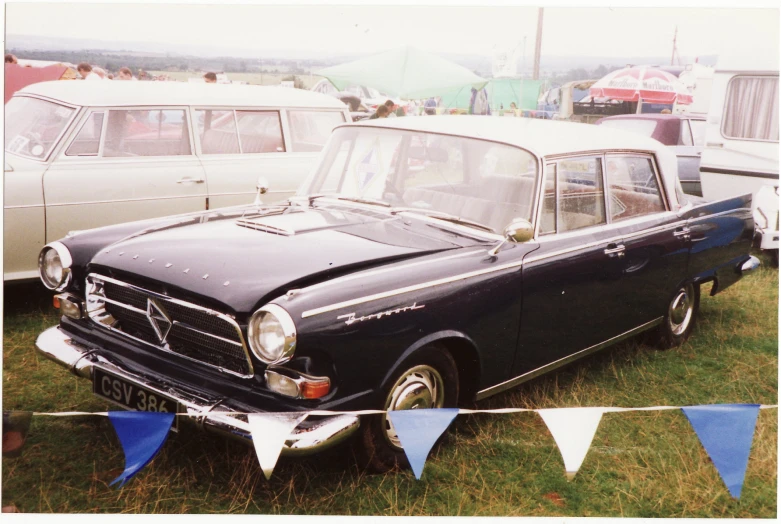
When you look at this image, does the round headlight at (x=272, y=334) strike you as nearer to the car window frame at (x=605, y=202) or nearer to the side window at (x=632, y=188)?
the car window frame at (x=605, y=202)

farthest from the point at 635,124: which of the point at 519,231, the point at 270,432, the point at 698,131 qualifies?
the point at 270,432

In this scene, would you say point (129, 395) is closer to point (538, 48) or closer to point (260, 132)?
point (538, 48)

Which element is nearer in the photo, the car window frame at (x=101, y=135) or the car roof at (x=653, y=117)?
the car window frame at (x=101, y=135)

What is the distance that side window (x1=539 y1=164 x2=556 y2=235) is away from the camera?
137 inches

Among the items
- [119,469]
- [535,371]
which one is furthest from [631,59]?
[119,469]

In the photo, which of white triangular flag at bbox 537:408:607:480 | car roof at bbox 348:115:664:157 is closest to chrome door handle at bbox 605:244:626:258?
car roof at bbox 348:115:664:157

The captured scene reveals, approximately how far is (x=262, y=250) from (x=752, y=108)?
5.50 metres

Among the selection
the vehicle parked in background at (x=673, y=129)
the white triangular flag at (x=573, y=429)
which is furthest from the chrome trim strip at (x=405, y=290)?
the vehicle parked in background at (x=673, y=129)

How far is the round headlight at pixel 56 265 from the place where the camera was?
10.7 feet

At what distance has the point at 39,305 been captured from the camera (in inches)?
167

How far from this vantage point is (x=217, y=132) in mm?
5441

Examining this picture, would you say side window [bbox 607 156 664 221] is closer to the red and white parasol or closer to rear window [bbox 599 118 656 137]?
the red and white parasol

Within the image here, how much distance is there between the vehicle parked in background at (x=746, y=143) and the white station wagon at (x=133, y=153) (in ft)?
13.0

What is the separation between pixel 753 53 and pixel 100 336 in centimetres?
371
